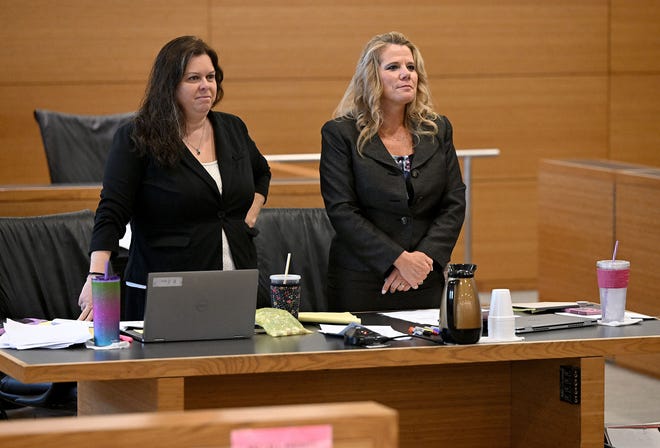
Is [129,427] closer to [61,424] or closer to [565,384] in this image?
[61,424]

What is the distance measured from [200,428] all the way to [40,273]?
10.2ft

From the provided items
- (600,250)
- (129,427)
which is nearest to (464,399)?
(129,427)

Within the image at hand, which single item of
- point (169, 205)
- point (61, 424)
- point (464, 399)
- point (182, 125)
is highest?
point (182, 125)

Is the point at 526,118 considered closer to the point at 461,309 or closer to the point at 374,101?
the point at 374,101

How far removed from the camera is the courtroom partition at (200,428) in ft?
4.27

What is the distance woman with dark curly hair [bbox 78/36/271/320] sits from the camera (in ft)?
11.5

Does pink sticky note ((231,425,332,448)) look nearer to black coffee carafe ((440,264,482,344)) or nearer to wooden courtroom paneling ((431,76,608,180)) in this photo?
black coffee carafe ((440,264,482,344))

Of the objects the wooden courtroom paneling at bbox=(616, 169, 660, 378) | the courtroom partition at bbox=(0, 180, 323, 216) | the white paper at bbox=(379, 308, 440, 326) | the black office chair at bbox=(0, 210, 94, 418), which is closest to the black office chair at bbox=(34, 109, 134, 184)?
the courtroom partition at bbox=(0, 180, 323, 216)

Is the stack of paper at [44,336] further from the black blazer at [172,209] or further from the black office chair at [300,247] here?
the black office chair at [300,247]

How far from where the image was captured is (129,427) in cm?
131

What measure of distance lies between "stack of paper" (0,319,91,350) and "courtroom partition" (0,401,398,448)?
1659mm

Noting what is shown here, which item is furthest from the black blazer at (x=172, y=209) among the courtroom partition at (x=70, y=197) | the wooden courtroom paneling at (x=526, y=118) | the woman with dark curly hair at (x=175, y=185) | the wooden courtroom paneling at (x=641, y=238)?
the wooden courtroom paneling at (x=526, y=118)

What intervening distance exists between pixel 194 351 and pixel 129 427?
1.64 m

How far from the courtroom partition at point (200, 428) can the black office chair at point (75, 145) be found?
505 cm
